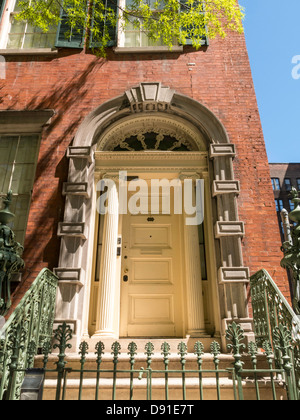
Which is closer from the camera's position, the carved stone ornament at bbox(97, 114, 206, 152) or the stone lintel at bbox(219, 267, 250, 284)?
the stone lintel at bbox(219, 267, 250, 284)

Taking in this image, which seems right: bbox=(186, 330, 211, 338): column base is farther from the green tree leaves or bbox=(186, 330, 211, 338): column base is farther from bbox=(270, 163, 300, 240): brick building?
bbox=(270, 163, 300, 240): brick building

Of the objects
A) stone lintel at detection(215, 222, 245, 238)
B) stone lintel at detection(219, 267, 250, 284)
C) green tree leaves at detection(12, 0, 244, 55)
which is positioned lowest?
stone lintel at detection(219, 267, 250, 284)

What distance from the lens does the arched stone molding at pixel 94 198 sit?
5.04 meters

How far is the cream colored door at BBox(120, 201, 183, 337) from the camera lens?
5.58 m

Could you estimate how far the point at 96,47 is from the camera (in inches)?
284

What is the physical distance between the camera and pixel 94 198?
591 centimetres

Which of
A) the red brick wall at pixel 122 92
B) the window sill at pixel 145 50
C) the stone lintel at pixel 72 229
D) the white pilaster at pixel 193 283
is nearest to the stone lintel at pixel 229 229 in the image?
the red brick wall at pixel 122 92

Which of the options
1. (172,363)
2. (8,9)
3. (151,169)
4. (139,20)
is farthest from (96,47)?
(172,363)

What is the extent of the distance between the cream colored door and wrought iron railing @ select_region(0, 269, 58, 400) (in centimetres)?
139

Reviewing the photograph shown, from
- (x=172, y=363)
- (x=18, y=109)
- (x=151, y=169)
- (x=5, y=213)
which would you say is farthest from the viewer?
(x=18, y=109)

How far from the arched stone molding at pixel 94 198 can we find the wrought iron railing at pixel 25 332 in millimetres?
460

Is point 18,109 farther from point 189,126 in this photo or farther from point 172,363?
point 172,363

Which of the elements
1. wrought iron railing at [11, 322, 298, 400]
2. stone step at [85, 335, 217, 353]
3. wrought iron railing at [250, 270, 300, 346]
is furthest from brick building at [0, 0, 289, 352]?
wrought iron railing at [11, 322, 298, 400]
